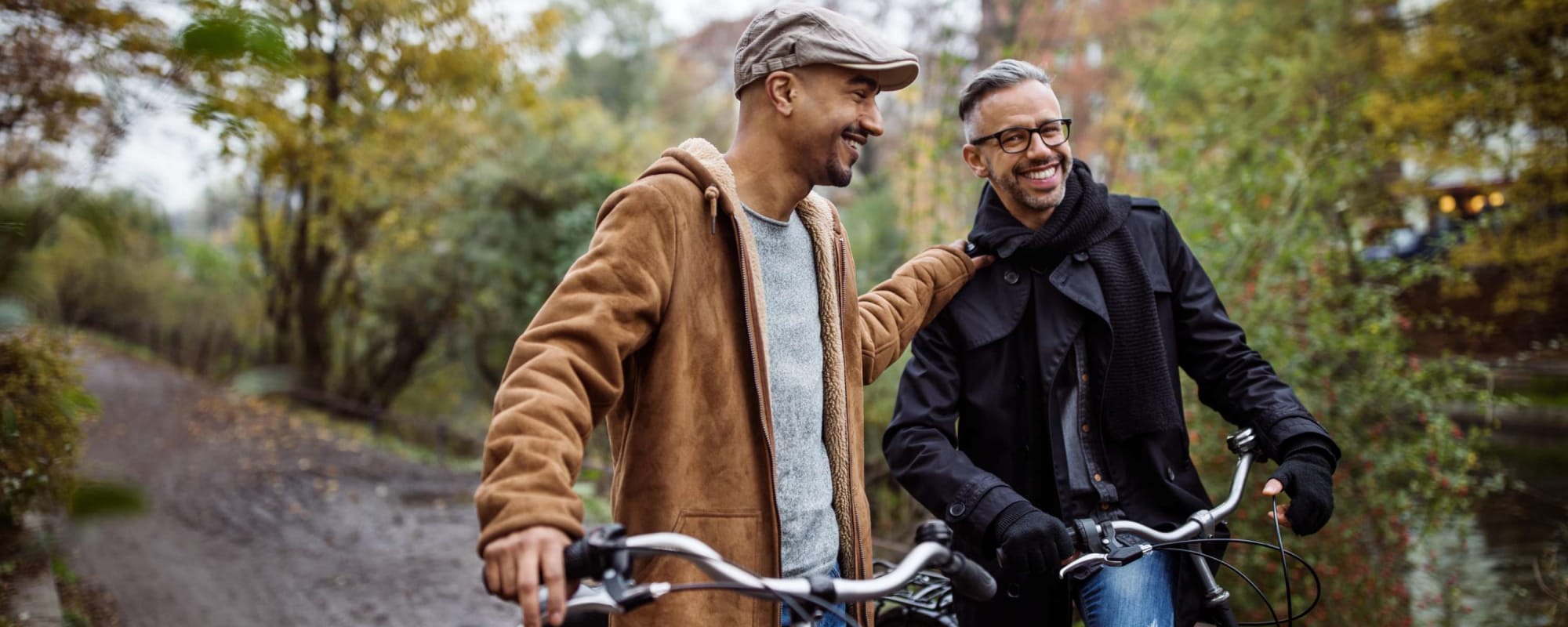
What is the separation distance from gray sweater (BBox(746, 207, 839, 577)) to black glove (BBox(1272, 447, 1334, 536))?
39.6 inches

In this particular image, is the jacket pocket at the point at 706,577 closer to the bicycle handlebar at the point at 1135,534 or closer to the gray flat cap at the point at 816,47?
the bicycle handlebar at the point at 1135,534

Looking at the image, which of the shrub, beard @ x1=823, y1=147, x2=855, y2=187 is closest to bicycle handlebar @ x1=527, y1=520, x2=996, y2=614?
beard @ x1=823, y1=147, x2=855, y2=187

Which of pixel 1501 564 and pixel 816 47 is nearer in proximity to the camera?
pixel 816 47

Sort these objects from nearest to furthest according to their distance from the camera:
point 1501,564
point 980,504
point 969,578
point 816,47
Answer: point 969,578 → point 816,47 → point 980,504 → point 1501,564

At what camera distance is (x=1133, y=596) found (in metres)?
2.34

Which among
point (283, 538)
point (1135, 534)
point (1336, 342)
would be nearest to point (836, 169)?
point (1135, 534)

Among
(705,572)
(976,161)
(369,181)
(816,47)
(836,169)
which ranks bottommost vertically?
(705,572)

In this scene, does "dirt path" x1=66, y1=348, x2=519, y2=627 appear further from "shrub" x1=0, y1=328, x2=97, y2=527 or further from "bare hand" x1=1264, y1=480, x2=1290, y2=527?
"bare hand" x1=1264, y1=480, x2=1290, y2=527

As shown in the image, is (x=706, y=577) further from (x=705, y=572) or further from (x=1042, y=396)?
(x=1042, y=396)

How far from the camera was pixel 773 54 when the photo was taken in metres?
2.16

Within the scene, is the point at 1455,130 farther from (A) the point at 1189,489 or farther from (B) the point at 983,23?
(A) the point at 1189,489

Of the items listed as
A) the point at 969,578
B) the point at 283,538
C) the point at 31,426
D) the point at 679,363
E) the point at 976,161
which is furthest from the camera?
the point at 283,538

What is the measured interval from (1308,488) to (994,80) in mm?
1236

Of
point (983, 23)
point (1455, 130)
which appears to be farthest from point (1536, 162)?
point (983, 23)
